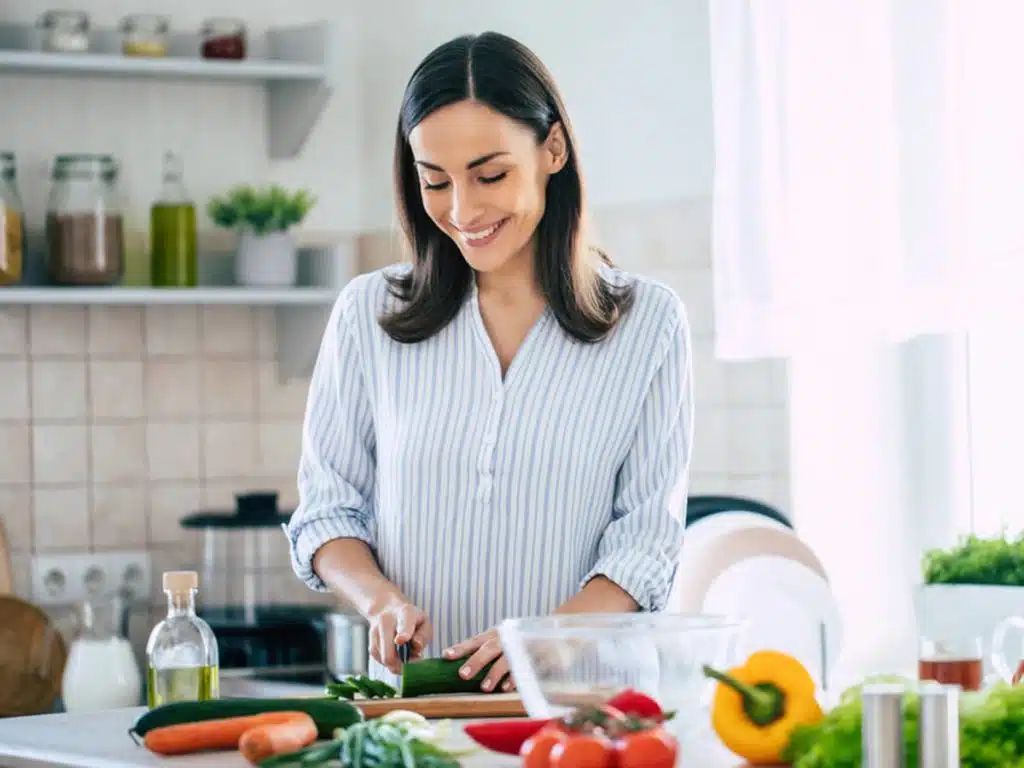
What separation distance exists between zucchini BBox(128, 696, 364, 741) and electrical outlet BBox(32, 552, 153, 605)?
6.58ft

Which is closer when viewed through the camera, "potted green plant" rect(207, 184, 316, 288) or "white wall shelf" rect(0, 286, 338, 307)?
"white wall shelf" rect(0, 286, 338, 307)

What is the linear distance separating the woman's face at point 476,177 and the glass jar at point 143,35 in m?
1.68

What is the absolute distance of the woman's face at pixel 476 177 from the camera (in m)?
2.04

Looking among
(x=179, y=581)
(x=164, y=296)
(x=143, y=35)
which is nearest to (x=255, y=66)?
(x=143, y=35)

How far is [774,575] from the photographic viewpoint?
273 cm

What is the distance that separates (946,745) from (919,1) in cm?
160

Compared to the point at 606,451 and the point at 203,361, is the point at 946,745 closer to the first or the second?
the point at 606,451

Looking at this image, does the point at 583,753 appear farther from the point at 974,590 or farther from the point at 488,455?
the point at 974,590

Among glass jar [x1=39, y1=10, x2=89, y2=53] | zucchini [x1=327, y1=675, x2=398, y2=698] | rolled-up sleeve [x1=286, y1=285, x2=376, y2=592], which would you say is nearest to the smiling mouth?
rolled-up sleeve [x1=286, y1=285, x2=376, y2=592]

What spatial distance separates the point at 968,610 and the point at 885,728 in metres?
1.17

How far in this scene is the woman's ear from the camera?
215 cm

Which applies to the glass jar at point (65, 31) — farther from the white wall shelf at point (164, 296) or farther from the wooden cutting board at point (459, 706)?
the wooden cutting board at point (459, 706)

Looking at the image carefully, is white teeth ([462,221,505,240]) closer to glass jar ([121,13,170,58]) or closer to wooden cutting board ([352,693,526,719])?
wooden cutting board ([352,693,526,719])

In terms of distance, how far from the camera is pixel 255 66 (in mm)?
3674
